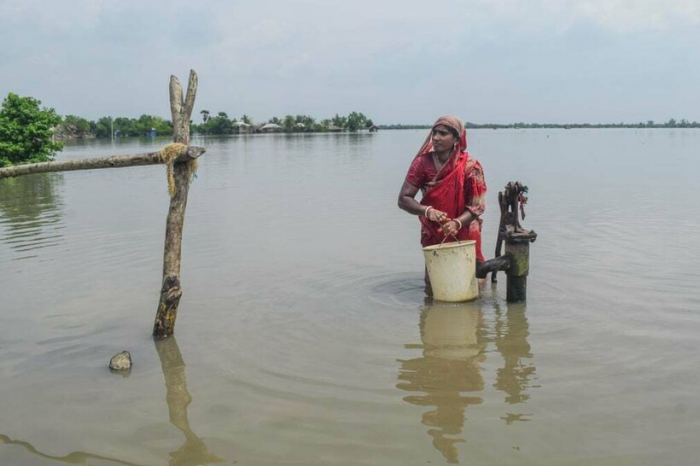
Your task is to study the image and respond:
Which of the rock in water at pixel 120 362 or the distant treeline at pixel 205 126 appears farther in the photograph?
the distant treeline at pixel 205 126

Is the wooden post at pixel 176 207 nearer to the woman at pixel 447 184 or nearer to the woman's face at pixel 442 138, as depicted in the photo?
the woman at pixel 447 184

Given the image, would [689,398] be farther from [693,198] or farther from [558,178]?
[558,178]

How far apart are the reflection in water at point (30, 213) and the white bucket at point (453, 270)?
18.2 feet

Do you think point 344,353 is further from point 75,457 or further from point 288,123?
point 288,123

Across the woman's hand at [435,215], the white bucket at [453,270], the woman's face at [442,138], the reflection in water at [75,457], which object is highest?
the woman's face at [442,138]

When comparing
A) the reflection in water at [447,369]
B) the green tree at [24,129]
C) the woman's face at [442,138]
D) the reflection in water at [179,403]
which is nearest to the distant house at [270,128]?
the green tree at [24,129]

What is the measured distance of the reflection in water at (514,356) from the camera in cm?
367

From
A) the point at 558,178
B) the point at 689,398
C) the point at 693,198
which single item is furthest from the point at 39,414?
the point at 558,178

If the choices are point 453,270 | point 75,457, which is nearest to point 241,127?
point 453,270

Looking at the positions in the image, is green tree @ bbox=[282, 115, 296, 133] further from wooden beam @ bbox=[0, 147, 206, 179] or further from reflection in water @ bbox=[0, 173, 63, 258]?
wooden beam @ bbox=[0, 147, 206, 179]

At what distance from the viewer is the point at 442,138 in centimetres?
523

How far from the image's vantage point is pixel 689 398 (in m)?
3.54

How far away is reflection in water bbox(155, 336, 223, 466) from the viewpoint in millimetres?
3064

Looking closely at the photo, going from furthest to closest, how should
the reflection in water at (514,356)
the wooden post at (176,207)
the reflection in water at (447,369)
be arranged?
the wooden post at (176,207)
the reflection in water at (514,356)
the reflection in water at (447,369)
